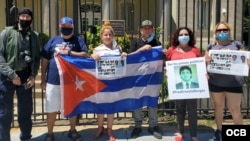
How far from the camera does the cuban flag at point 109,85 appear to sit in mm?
5961

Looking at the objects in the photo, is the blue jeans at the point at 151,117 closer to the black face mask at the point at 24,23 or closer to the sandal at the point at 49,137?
the sandal at the point at 49,137

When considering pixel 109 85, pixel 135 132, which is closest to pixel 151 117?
pixel 135 132

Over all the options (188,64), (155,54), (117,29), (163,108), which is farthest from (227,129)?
(117,29)

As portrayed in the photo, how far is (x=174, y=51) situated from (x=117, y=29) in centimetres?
187

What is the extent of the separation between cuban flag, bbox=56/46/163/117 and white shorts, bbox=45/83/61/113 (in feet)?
0.29

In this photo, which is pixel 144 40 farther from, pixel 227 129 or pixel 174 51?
pixel 227 129

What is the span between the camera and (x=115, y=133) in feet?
21.6

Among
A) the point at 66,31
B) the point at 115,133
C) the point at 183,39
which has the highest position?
the point at 66,31

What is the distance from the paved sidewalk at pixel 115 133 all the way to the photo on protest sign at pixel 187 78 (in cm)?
93

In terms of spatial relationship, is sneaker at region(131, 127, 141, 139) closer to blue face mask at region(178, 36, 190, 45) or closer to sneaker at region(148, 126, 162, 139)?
sneaker at region(148, 126, 162, 139)

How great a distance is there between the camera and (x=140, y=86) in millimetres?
6348

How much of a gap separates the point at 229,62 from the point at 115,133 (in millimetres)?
2297

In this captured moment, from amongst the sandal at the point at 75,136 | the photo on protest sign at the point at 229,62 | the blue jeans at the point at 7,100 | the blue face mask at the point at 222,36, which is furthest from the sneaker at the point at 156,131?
the blue jeans at the point at 7,100

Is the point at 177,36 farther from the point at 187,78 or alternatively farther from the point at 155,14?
the point at 155,14
